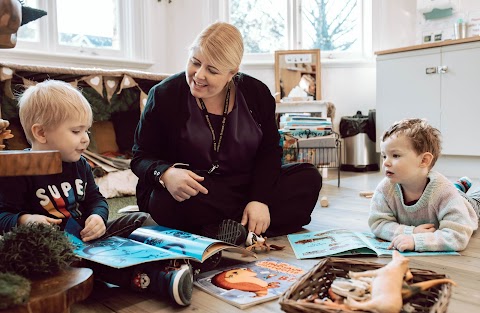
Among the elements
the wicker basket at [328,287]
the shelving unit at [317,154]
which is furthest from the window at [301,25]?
the wicker basket at [328,287]

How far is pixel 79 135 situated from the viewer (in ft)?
3.76

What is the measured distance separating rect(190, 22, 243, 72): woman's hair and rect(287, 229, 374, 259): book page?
1.83 ft

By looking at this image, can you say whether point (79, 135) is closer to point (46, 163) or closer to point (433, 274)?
point (46, 163)

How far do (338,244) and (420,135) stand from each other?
0.40 meters

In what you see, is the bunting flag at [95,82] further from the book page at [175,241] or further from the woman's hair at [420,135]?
the woman's hair at [420,135]

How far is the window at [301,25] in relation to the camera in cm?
404

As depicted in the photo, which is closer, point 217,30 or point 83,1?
point 217,30

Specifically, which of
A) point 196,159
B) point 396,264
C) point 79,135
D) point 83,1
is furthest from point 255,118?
point 83,1

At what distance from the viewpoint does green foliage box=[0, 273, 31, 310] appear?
27.6 inches

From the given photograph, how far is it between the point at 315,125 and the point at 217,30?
171cm

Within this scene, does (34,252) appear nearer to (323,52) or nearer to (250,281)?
(250,281)

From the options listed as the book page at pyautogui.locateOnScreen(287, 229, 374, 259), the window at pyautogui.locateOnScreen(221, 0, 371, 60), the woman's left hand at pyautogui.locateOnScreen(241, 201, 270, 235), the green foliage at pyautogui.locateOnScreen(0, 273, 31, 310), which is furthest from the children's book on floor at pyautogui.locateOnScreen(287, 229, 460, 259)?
the window at pyautogui.locateOnScreen(221, 0, 371, 60)

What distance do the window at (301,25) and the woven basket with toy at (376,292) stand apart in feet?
11.3

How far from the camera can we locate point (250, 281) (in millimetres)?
1051
